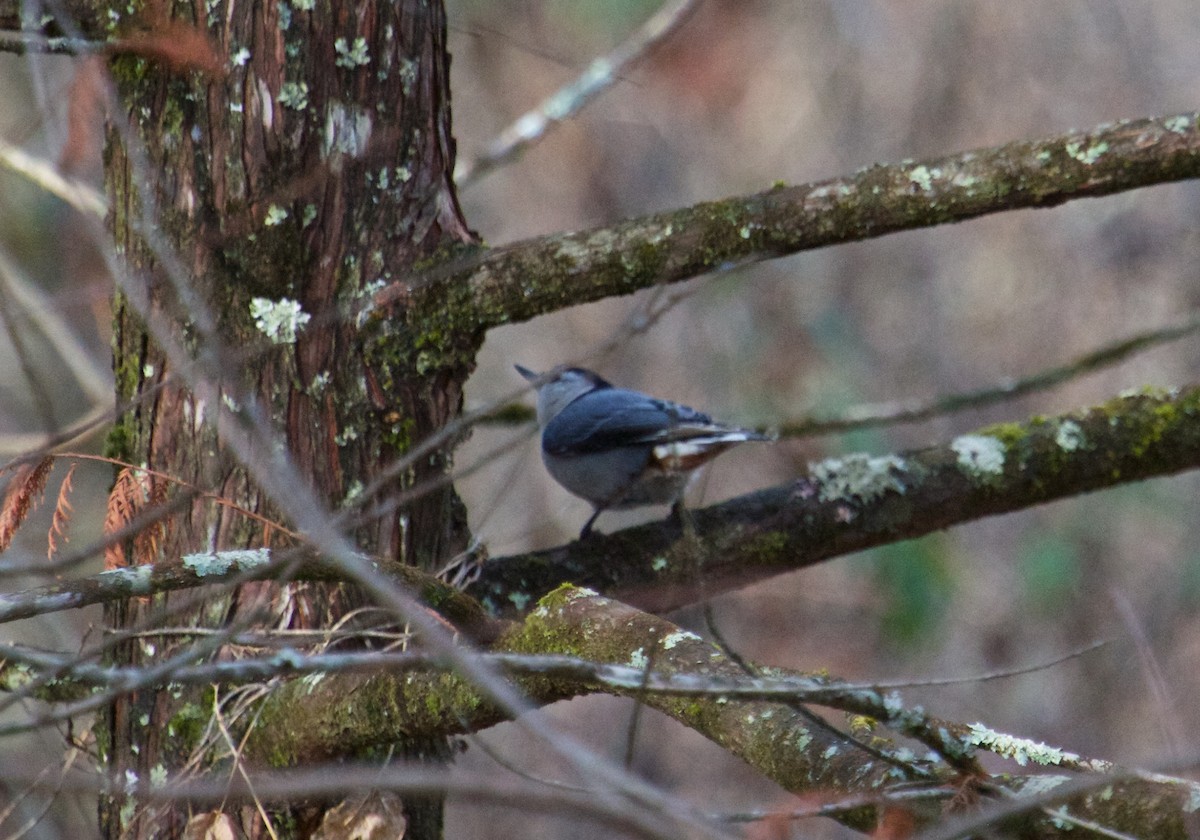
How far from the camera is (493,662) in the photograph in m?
1.31

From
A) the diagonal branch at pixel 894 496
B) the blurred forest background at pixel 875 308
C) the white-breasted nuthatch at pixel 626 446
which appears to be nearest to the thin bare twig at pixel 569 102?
the white-breasted nuthatch at pixel 626 446

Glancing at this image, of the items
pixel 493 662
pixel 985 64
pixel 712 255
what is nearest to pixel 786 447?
pixel 985 64

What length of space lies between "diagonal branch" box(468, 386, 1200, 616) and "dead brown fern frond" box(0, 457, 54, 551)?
44.0 inches

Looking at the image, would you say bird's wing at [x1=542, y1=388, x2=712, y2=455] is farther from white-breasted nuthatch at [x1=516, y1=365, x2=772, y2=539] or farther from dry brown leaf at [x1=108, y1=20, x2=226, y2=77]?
dry brown leaf at [x1=108, y1=20, x2=226, y2=77]

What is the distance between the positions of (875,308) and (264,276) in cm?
547

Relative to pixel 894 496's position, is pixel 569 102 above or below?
above

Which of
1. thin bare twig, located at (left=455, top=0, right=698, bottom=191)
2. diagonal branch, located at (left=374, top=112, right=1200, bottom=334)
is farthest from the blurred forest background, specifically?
diagonal branch, located at (left=374, top=112, right=1200, bottom=334)

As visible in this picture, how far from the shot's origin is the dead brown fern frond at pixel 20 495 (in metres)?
1.90

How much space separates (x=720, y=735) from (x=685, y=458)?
234cm

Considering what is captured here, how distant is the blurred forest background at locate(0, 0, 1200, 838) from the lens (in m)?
6.79

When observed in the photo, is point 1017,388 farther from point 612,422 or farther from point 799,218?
point 612,422

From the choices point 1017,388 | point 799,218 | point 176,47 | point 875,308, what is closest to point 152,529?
point 176,47

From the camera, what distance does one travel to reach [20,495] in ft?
6.28

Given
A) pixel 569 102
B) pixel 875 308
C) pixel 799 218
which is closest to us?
pixel 799 218
